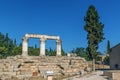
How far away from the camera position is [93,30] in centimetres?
4375

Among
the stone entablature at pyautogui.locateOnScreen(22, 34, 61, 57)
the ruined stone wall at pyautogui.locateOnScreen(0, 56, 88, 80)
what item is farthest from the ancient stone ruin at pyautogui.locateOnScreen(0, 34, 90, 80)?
the stone entablature at pyautogui.locateOnScreen(22, 34, 61, 57)

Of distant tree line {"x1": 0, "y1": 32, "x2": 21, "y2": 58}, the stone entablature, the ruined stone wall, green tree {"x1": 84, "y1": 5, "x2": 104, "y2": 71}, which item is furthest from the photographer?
distant tree line {"x1": 0, "y1": 32, "x2": 21, "y2": 58}

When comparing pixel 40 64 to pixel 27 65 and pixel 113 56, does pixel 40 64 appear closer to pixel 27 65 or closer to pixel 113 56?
pixel 27 65

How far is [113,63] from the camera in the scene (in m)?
45.8

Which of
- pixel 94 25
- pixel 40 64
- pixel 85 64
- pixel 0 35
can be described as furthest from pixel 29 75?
pixel 0 35

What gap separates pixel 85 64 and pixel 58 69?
5.62 meters

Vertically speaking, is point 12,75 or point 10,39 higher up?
point 10,39

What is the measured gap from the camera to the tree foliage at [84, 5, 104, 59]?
42.8 meters

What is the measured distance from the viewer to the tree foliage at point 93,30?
42.8m

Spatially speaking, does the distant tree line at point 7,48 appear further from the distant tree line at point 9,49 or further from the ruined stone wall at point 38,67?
the ruined stone wall at point 38,67

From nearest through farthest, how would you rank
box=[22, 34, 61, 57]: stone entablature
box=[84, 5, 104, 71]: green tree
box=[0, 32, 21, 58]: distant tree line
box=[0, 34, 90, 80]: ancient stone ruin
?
box=[0, 34, 90, 80]: ancient stone ruin → box=[84, 5, 104, 71]: green tree → box=[22, 34, 61, 57]: stone entablature → box=[0, 32, 21, 58]: distant tree line

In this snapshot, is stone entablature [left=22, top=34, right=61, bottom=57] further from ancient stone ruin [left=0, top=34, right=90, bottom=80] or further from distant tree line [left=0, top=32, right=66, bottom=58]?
distant tree line [left=0, top=32, right=66, bottom=58]

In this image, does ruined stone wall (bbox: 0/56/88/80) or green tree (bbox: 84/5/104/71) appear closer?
ruined stone wall (bbox: 0/56/88/80)

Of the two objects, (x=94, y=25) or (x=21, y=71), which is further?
(x=94, y=25)
